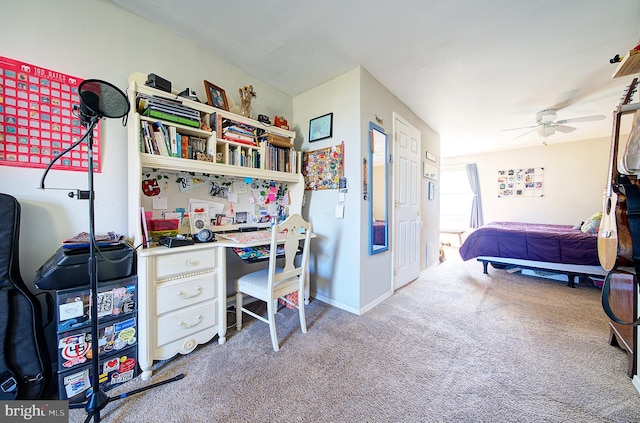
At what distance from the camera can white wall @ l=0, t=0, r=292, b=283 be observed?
1321mm

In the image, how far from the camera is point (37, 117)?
1358 mm

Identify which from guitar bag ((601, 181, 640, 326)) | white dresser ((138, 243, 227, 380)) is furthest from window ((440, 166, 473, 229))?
white dresser ((138, 243, 227, 380))

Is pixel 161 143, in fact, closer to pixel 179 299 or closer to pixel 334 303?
pixel 179 299

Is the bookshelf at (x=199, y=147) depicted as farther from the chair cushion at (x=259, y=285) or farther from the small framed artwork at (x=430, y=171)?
the small framed artwork at (x=430, y=171)

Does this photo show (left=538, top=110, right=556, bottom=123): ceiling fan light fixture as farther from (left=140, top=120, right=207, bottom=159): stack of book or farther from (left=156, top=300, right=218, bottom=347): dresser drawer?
(left=156, top=300, right=218, bottom=347): dresser drawer

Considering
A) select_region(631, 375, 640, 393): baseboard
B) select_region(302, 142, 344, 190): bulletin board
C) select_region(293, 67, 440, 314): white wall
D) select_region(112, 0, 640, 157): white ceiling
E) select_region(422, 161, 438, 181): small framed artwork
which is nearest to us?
select_region(631, 375, 640, 393): baseboard

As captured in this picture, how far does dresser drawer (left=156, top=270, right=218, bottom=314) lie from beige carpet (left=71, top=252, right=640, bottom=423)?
0.40m

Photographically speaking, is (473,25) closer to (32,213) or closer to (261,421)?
(261,421)

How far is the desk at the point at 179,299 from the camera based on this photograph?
54.7 inches

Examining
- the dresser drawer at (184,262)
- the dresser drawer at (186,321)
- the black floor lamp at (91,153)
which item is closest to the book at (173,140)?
the black floor lamp at (91,153)

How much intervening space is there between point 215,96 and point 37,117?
107 centimetres

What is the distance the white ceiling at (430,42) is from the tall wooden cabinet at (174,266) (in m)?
0.65

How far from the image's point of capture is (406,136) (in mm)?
3025

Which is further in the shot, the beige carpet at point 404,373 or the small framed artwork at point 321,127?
the small framed artwork at point 321,127
